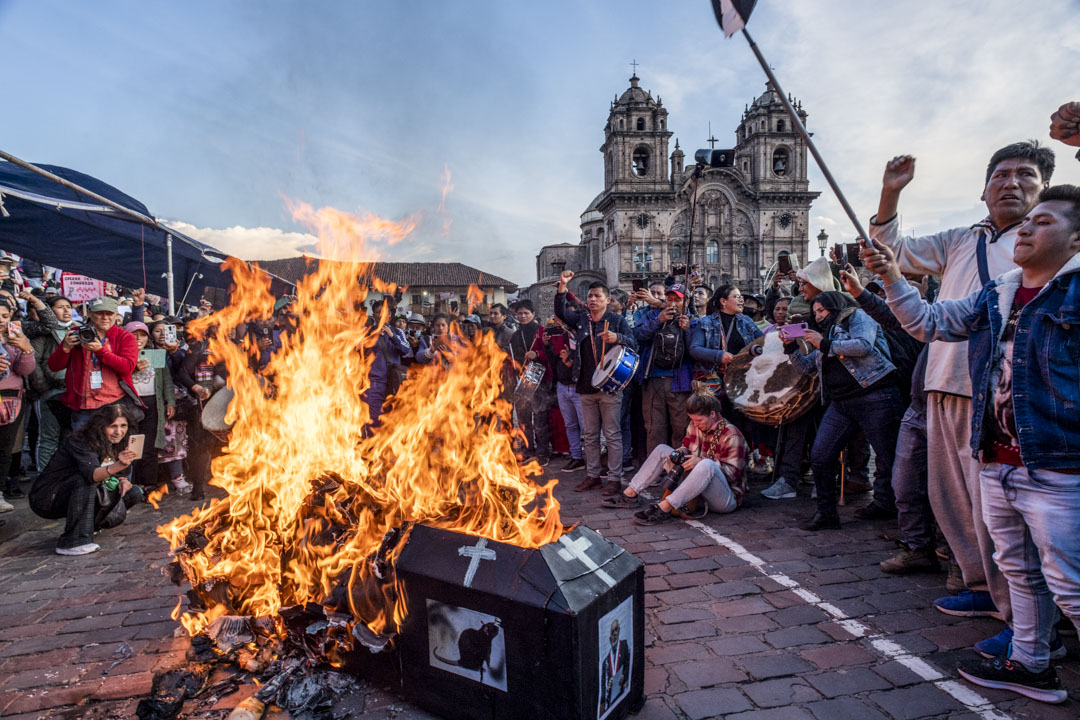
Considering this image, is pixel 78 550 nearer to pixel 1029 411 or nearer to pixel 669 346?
pixel 669 346

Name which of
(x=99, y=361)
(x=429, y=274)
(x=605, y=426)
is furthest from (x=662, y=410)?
(x=429, y=274)

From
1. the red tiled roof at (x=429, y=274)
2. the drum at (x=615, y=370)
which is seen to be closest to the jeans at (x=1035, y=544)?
the drum at (x=615, y=370)

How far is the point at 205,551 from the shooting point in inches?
141

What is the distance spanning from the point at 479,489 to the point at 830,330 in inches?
148

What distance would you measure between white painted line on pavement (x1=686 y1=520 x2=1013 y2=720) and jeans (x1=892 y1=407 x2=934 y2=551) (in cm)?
108

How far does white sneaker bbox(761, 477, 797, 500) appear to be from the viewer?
6594 mm

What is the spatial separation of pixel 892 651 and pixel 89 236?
11.5 metres

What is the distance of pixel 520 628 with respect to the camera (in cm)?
254

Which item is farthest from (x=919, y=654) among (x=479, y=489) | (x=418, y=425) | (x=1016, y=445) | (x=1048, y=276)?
(x=418, y=425)

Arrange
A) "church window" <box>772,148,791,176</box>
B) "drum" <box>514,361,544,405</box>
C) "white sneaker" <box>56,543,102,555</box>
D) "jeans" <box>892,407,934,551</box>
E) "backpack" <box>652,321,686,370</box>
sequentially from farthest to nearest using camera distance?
"church window" <box>772,148,791,176</box>
"drum" <box>514,361,544,405</box>
"backpack" <box>652,321,686,370</box>
"white sneaker" <box>56,543,102,555</box>
"jeans" <box>892,407,934,551</box>

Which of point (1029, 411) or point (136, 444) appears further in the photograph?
point (136, 444)

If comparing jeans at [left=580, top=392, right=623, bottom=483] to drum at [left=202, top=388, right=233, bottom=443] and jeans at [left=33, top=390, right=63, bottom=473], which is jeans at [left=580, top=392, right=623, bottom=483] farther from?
jeans at [left=33, top=390, right=63, bottom=473]

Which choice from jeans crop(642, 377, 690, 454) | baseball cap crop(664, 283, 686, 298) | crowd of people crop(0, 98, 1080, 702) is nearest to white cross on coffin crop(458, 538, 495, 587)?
crowd of people crop(0, 98, 1080, 702)

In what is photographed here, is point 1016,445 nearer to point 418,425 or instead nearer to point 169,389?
point 418,425
